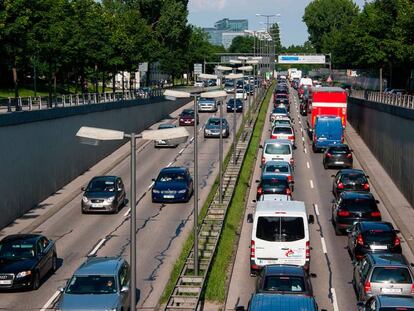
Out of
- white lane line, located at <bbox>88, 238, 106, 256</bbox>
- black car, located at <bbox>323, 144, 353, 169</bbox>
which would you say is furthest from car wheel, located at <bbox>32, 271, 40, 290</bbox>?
black car, located at <bbox>323, 144, 353, 169</bbox>

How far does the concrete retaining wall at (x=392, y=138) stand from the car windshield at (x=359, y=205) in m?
6.87

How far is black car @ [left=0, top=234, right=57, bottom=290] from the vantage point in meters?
23.8

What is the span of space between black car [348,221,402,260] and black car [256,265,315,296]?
21.3ft

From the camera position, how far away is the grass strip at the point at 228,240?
76.0 feet

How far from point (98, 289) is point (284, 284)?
188 inches

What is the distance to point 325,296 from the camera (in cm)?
2338

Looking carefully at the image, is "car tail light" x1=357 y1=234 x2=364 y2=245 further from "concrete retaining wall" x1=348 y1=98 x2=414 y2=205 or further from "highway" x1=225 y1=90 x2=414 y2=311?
"concrete retaining wall" x1=348 y1=98 x2=414 y2=205

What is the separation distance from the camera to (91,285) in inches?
820

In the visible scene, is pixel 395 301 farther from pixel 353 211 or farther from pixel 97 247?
pixel 97 247

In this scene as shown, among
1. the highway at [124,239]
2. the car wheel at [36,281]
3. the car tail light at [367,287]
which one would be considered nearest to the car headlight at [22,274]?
the car wheel at [36,281]

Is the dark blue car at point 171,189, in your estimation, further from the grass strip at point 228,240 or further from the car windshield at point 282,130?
the car windshield at point 282,130

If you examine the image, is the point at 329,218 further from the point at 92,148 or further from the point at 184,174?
the point at 92,148

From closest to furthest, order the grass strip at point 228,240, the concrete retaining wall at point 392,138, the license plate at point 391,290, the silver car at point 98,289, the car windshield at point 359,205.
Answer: the silver car at point 98,289 → the license plate at point 391,290 → the grass strip at point 228,240 → the car windshield at point 359,205 → the concrete retaining wall at point 392,138

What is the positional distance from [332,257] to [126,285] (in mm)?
9499
